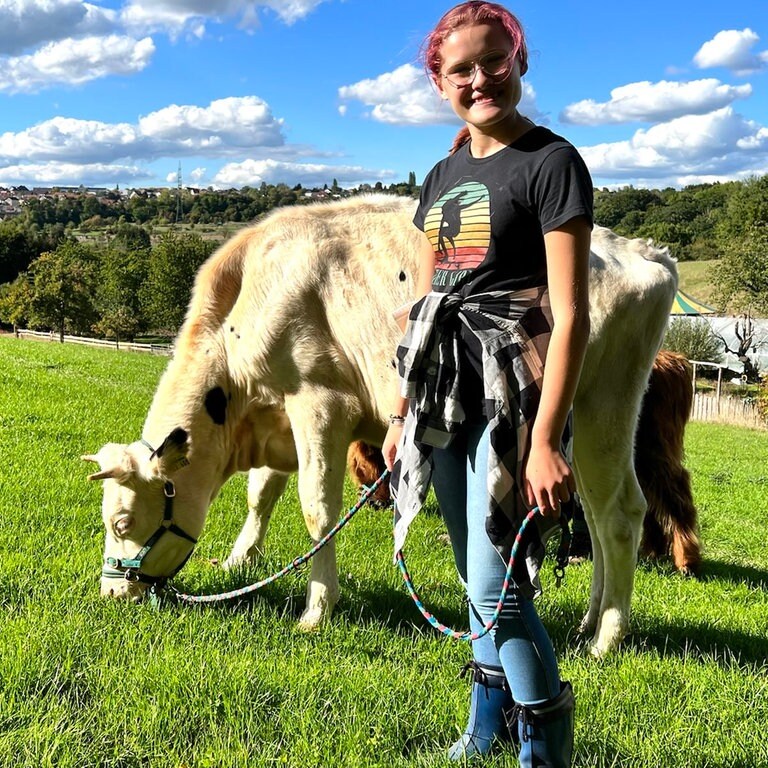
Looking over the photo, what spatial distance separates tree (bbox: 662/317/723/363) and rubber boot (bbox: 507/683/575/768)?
1862 inches

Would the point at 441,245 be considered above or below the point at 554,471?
above

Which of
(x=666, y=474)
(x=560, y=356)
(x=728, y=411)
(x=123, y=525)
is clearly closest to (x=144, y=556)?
(x=123, y=525)

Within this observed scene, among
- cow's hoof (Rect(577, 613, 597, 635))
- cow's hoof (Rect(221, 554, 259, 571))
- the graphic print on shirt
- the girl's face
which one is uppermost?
the girl's face

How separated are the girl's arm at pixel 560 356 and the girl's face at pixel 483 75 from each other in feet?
1.73

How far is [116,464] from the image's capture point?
437 cm

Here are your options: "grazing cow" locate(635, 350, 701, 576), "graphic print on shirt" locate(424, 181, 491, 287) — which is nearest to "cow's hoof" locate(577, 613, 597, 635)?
"grazing cow" locate(635, 350, 701, 576)

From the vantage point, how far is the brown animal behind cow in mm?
6184

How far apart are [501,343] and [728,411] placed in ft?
101

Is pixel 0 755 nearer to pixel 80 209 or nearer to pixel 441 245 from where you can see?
pixel 441 245

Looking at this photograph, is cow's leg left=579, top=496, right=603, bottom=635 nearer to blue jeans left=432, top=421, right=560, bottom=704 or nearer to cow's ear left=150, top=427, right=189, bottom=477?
blue jeans left=432, top=421, right=560, bottom=704

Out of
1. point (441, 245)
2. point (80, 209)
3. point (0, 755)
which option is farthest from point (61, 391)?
point (80, 209)

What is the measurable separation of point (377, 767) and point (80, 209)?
222 meters

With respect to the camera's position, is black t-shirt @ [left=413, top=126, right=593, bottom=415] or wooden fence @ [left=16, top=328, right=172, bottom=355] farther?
wooden fence @ [left=16, top=328, right=172, bottom=355]

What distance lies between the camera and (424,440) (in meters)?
2.49
